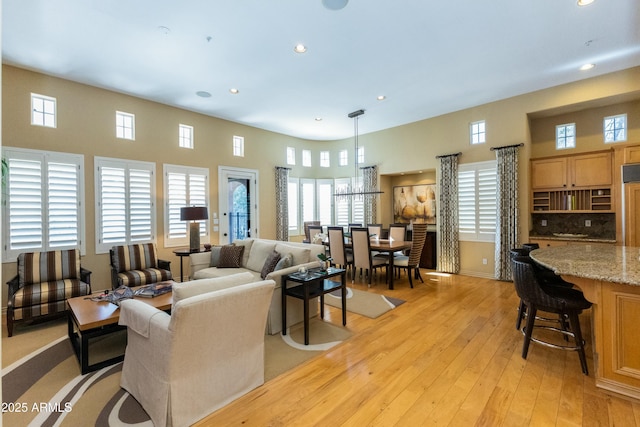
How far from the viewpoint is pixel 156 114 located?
239 inches

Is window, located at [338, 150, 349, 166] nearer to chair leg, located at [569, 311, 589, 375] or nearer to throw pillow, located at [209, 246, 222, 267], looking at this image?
throw pillow, located at [209, 246, 222, 267]

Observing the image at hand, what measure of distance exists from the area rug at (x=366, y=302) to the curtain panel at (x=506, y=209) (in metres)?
2.50

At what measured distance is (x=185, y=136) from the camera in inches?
259

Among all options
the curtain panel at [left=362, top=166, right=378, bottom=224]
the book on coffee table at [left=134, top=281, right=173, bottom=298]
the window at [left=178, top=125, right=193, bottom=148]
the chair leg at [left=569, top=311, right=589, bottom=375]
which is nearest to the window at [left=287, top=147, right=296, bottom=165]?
the curtain panel at [left=362, top=166, right=378, bottom=224]

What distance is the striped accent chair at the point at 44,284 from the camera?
389cm

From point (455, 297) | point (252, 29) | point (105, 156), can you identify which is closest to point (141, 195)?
point (105, 156)

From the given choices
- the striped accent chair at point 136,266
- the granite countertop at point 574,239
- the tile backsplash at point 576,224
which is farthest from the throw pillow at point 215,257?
the tile backsplash at point 576,224

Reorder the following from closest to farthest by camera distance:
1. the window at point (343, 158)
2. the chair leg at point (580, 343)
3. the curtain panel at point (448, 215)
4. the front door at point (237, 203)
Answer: the chair leg at point (580, 343) → the curtain panel at point (448, 215) → the front door at point (237, 203) → the window at point (343, 158)

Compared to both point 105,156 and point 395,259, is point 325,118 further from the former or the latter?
point 105,156

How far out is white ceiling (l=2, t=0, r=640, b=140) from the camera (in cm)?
356

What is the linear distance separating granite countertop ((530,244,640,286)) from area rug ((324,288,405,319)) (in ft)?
6.63

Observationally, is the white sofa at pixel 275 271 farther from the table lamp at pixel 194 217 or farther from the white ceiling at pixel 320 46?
the white ceiling at pixel 320 46

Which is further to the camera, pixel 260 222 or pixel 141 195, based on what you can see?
pixel 260 222

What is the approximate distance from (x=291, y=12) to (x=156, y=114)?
375 cm
